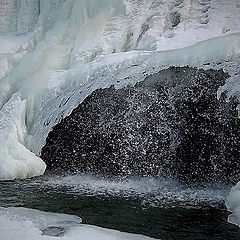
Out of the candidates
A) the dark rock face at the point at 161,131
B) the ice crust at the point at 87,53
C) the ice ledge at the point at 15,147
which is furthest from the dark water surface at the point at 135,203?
the ice crust at the point at 87,53

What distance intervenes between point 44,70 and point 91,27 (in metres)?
0.98

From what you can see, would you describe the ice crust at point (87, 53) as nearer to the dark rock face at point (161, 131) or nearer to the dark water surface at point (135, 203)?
the dark rock face at point (161, 131)

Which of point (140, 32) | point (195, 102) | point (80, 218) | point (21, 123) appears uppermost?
point (140, 32)

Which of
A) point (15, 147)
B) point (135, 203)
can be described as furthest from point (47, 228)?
point (15, 147)

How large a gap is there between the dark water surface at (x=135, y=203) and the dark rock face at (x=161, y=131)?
22.8 inches

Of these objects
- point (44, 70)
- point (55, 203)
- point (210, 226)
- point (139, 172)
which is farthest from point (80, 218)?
point (44, 70)

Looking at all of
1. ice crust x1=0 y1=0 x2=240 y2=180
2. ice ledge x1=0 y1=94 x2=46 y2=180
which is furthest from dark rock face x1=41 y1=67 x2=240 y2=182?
ice ledge x1=0 y1=94 x2=46 y2=180

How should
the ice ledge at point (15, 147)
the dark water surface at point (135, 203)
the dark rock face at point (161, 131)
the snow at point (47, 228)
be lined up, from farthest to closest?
the dark rock face at point (161, 131)
the ice ledge at point (15, 147)
the dark water surface at point (135, 203)
the snow at point (47, 228)

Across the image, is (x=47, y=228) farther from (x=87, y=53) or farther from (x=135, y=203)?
(x=87, y=53)

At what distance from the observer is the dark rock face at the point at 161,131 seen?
22.2ft

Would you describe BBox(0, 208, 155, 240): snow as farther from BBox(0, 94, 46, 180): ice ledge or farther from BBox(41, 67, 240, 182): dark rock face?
BBox(41, 67, 240, 182): dark rock face

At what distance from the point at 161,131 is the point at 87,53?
1.57 m

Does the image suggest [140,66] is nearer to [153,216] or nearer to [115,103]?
[115,103]

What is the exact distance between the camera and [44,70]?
7.74 m
